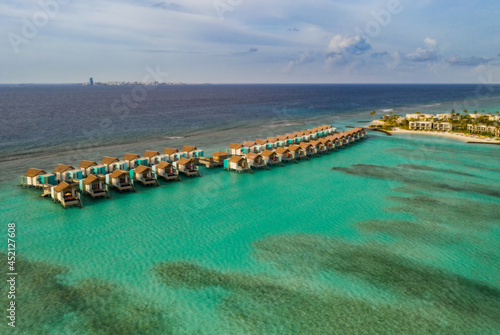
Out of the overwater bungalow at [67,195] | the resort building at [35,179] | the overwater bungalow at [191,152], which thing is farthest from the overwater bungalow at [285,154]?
the resort building at [35,179]

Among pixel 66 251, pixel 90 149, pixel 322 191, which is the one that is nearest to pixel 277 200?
pixel 322 191

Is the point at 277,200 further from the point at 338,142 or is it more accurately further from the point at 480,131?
the point at 480,131

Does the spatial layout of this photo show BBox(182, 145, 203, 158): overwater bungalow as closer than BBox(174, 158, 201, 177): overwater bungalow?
No

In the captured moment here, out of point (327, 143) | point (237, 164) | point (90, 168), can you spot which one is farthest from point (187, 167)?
point (327, 143)

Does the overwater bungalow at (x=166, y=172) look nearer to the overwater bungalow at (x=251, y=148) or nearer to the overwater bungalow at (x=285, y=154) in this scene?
the overwater bungalow at (x=251, y=148)

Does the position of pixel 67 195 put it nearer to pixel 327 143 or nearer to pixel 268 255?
pixel 268 255

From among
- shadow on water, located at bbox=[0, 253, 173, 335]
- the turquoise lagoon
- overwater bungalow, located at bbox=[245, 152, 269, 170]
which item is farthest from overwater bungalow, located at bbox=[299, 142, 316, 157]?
shadow on water, located at bbox=[0, 253, 173, 335]

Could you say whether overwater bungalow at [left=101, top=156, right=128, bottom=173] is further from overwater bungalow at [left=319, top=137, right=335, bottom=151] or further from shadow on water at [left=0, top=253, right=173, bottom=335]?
overwater bungalow at [left=319, top=137, right=335, bottom=151]
